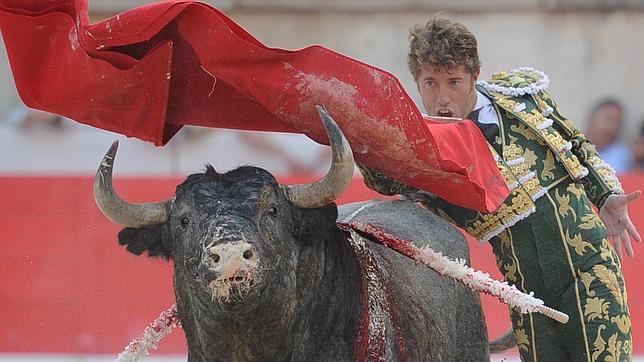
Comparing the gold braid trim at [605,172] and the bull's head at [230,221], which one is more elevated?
the bull's head at [230,221]

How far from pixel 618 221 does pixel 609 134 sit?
3.88m

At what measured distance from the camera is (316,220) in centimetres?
353

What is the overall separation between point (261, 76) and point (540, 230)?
924mm

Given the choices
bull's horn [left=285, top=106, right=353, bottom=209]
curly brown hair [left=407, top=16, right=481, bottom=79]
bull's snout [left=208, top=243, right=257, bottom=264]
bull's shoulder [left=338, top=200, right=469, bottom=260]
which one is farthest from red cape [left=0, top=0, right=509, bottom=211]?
bull's shoulder [left=338, top=200, right=469, bottom=260]

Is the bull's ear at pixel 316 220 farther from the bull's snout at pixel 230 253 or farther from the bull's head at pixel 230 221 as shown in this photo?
the bull's snout at pixel 230 253

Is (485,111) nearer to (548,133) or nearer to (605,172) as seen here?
(548,133)

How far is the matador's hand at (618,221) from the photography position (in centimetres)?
394

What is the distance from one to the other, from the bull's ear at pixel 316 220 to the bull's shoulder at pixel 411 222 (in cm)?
64

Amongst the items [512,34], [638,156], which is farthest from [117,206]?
[512,34]

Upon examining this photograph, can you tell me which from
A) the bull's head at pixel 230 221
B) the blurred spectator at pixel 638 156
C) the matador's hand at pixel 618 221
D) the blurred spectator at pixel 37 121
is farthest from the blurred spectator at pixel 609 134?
the bull's head at pixel 230 221

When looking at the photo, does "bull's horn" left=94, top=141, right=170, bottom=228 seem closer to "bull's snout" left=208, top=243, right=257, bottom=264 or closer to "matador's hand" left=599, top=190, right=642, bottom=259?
"bull's snout" left=208, top=243, right=257, bottom=264

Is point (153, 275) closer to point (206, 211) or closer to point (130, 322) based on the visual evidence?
point (130, 322)

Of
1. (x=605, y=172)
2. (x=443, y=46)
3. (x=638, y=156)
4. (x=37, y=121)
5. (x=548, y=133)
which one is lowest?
(x=638, y=156)

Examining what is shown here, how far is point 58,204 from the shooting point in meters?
6.77
